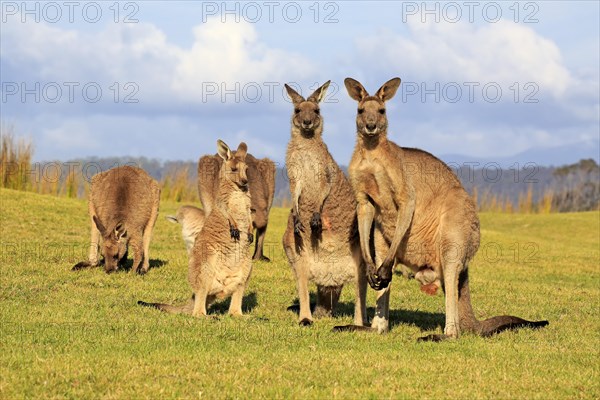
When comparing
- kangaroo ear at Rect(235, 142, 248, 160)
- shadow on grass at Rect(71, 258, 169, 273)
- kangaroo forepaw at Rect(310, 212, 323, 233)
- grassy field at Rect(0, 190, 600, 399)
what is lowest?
grassy field at Rect(0, 190, 600, 399)

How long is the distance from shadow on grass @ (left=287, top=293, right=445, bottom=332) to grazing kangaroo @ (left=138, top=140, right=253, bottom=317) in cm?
100

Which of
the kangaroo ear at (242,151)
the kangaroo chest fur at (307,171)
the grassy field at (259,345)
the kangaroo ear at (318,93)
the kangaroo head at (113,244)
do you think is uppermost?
the kangaroo ear at (318,93)

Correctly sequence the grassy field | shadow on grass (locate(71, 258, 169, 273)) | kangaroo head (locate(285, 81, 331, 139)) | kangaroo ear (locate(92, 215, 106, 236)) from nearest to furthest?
the grassy field → kangaroo head (locate(285, 81, 331, 139)) → kangaroo ear (locate(92, 215, 106, 236)) → shadow on grass (locate(71, 258, 169, 273))

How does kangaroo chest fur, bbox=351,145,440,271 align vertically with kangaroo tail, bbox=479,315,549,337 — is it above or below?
above

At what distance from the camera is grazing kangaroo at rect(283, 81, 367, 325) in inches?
331

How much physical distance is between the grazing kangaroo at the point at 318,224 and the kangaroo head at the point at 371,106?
800 millimetres

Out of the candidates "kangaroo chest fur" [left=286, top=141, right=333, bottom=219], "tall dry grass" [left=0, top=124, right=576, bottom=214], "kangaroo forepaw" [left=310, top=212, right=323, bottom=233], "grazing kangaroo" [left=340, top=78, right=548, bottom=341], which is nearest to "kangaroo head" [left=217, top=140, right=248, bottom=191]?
"kangaroo chest fur" [left=286, top=141, right=333, bottom=219]

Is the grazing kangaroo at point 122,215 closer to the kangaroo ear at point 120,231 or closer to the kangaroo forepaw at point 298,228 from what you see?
the kangaroo ear at point 120,231

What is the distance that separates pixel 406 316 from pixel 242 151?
101 inches

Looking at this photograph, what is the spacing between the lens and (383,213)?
7.79 metres

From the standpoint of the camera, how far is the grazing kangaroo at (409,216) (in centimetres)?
755

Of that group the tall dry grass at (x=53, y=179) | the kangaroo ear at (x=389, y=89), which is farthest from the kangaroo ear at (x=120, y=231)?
the tall dry grass at (x=53, y=179)

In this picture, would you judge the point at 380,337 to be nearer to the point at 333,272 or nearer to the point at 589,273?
the point at 333,272

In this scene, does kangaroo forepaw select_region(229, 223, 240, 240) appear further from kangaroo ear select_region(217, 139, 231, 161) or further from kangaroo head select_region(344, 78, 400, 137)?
kangaroo head select_region(344, 78, 400, 137)
